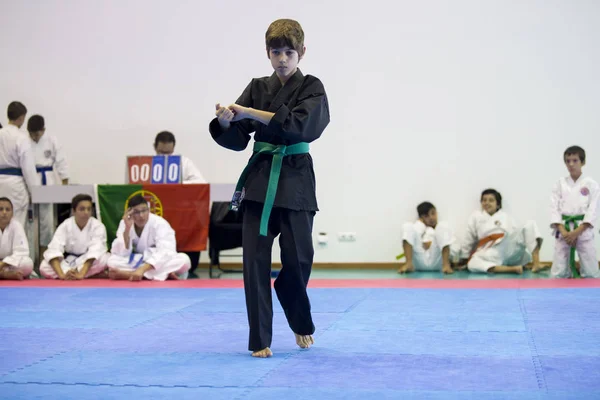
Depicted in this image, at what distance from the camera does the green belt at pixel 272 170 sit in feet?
11.0

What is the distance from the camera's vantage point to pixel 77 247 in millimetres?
7535

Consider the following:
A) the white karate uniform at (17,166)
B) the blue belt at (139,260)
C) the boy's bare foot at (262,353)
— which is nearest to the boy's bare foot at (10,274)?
the white karate uniform at (17,166)

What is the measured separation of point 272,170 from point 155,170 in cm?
466

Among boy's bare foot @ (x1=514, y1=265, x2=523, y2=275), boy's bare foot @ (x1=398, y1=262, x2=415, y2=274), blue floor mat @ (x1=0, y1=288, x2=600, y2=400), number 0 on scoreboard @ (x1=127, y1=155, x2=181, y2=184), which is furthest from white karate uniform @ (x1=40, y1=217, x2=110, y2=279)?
boy's bare foot @ (x1=514, y1=265, x2=523, y2=275)

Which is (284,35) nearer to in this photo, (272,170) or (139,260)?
(272,170)

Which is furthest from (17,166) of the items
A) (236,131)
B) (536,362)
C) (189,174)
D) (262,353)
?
(536,362)

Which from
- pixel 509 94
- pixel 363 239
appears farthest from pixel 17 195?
pixel 509 94

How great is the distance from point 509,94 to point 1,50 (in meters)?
6.37

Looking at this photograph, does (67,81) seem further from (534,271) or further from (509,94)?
(534,271)

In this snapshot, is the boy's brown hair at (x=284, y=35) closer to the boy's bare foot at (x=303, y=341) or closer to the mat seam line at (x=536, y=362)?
the boy's bare foot at (x=303, y=341)

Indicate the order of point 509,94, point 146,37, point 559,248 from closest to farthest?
point 559,248 < point 509,94 < point 146,37

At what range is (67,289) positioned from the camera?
6.53 metres

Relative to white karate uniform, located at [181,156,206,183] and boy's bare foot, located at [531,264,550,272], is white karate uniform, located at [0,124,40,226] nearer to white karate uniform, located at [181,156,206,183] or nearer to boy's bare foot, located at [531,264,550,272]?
white karate uniform, located at [181,156,206,183]

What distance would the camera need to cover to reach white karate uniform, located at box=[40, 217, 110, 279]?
24.5 ft
